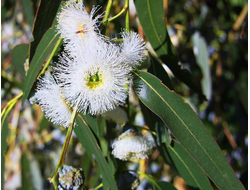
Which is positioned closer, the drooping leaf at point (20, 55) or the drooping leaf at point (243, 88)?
the drooping leaf at point (20, 55)

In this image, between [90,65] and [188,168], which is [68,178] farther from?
[188,168]

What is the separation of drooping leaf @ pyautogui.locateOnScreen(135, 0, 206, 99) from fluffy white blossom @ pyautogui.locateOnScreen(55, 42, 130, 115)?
263 mm

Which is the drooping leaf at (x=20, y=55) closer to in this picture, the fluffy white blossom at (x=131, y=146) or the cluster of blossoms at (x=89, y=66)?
the cluster of blossoms at (x=89, y=66)

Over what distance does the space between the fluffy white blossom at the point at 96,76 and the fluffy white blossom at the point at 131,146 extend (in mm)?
184

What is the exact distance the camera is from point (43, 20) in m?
0.90

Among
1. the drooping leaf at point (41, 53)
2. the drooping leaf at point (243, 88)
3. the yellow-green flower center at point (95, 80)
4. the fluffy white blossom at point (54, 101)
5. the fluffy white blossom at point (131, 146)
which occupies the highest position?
the drooping leaf at point (41, 53)

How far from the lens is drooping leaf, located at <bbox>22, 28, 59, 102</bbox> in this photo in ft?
2.80

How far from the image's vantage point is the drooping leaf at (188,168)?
98 centimetres

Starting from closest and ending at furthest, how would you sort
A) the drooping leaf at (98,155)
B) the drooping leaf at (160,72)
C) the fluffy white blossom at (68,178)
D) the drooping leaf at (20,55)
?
the fluffy white blossom at (68,178), the drooping leaf at (98,155), the drooping leaf at (160,72), the drooping leaf at (20,55)

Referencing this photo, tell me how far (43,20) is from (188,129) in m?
0.47

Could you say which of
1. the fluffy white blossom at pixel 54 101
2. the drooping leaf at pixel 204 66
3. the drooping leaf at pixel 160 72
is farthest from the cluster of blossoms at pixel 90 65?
the drooping leaf at pixel 204 66

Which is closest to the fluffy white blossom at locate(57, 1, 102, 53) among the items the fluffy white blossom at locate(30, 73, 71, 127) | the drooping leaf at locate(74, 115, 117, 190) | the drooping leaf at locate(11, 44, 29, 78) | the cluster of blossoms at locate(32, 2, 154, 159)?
the cluster of blossoms at locate(32, 2, 154, 159)

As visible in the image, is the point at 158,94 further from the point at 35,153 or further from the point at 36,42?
the point at 35,153

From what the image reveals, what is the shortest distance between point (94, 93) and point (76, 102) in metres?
0.06
